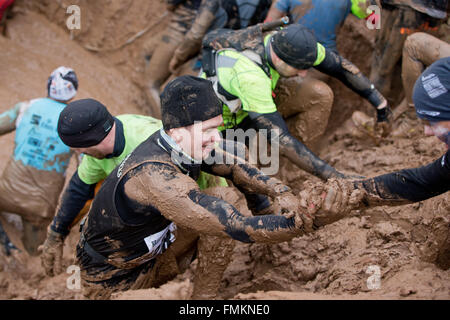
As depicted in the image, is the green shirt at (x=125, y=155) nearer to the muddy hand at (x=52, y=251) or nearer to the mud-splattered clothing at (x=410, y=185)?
the muddy hand at (x=52, y=251)

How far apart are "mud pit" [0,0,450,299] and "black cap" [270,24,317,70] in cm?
109

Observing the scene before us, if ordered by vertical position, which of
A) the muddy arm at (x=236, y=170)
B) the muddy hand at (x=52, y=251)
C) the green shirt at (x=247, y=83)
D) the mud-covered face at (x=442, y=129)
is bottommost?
the muddy hand at (x=52, y=251)

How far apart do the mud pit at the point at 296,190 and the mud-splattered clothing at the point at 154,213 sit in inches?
10.9

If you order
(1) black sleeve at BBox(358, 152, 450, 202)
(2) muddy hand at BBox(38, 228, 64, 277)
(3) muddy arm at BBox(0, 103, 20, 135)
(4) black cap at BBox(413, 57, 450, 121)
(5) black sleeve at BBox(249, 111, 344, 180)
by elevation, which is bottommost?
(2) muddy hand at BBox(38, 228, 64, 277)

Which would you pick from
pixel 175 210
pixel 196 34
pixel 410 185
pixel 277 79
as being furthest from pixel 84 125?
pixel 196 34

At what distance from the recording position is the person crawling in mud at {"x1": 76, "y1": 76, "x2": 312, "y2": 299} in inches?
74.7

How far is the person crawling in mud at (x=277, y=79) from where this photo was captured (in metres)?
2.91

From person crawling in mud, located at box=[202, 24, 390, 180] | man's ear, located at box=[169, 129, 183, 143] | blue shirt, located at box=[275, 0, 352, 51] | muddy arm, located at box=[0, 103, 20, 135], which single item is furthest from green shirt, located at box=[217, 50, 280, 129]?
muddy arm, located at box=[0, 103, 20, 135]

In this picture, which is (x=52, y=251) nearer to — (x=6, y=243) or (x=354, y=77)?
(x=6, y=243)

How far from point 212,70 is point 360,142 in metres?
1.71

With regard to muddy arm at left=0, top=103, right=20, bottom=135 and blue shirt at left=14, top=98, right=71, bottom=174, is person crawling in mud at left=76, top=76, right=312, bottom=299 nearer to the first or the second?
blue shirt at left=14, top=98, right=71, bottom=174

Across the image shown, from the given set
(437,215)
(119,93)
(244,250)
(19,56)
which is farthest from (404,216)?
(19,56)

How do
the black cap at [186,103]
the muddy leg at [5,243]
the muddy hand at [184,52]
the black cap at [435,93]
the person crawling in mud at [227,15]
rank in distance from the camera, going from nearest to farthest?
the black cap at [435,93], the black cap at [186,103], the muddy leg at [5,243], the person crawling in mud at [227,15], the muddy hand at [184,52]

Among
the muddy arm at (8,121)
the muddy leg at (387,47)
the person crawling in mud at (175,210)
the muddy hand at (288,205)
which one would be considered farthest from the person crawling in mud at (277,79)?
the muddy arm at (8,121)
